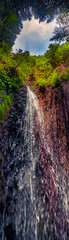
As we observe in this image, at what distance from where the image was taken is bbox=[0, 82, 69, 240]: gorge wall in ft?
9.14

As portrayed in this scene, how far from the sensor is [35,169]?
11.8 ft

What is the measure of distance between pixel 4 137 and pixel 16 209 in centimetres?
213

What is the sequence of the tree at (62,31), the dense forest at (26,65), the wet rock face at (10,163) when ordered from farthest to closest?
the tree at (62,31) < the dense forest at (26,65) < the wet rock face at (10,163)

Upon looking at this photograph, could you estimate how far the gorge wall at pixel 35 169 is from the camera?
9.14 ft

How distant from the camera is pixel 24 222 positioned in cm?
276

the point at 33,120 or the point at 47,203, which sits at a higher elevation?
the point at 33,120

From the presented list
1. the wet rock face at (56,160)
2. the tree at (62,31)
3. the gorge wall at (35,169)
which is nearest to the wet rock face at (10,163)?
the gorge wall at (35,169)

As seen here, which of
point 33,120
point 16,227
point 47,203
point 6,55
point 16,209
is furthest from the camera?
point 6,55

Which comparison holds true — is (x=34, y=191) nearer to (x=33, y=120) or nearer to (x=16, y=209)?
(x=16, y=209)

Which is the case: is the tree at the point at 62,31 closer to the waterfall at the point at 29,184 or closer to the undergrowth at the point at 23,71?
the undergrowth at the point at 23,71

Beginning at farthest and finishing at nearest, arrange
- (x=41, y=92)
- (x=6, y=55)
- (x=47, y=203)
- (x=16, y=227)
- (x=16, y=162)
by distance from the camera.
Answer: (x=41, y=92), (x=6, y=55), (x=16, y=162), (x=47, y=203), (x=16, y=227)

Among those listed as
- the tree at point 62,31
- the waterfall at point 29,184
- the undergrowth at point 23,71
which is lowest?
the waterfall at point 29,184

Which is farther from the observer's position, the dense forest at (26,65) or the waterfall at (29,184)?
the dense forest at (26,65)

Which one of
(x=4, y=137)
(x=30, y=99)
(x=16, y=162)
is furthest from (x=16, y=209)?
(x=30, y=99)
